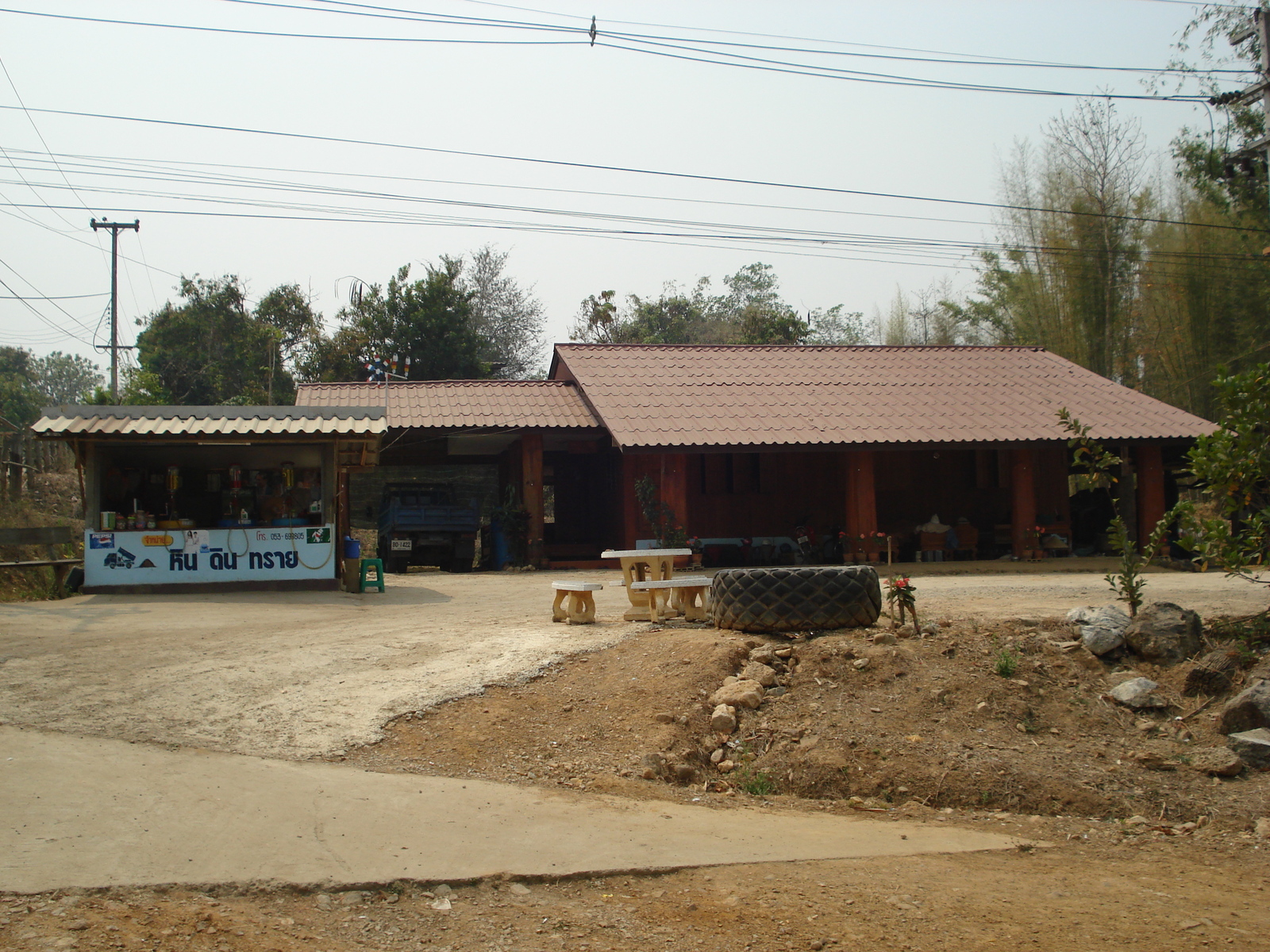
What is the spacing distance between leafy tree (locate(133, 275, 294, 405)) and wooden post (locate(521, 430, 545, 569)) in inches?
913

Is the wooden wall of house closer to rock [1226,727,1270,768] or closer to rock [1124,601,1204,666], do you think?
rock [1124,601,1204,666]

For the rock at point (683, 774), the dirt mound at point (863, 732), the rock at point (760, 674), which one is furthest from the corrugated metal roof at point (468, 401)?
the rock at point (683, 774)

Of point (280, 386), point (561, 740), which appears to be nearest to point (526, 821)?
point (561, 740)

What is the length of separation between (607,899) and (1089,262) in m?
27.5

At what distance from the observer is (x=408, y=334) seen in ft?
120

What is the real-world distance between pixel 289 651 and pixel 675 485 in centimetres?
1038

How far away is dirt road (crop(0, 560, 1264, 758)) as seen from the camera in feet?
21.1

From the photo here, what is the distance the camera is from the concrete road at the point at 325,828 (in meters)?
4.27

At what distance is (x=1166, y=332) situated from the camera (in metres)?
26.8

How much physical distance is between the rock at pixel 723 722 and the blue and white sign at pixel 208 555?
8.51 meters

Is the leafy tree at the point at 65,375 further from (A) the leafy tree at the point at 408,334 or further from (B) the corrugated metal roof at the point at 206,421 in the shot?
(B) the corrugated metal roof at the point at 206,421

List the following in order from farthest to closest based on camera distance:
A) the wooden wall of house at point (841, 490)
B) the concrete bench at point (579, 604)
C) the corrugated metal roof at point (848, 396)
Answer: the wooden wall of house at point (841, 490)
the corrugated metal roof at point (848, 396)
the concrete bench at point (579, 604)

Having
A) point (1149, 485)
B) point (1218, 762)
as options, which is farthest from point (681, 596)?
point (1149, 485)

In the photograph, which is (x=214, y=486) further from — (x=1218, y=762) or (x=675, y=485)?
(x=1218, y=762)
